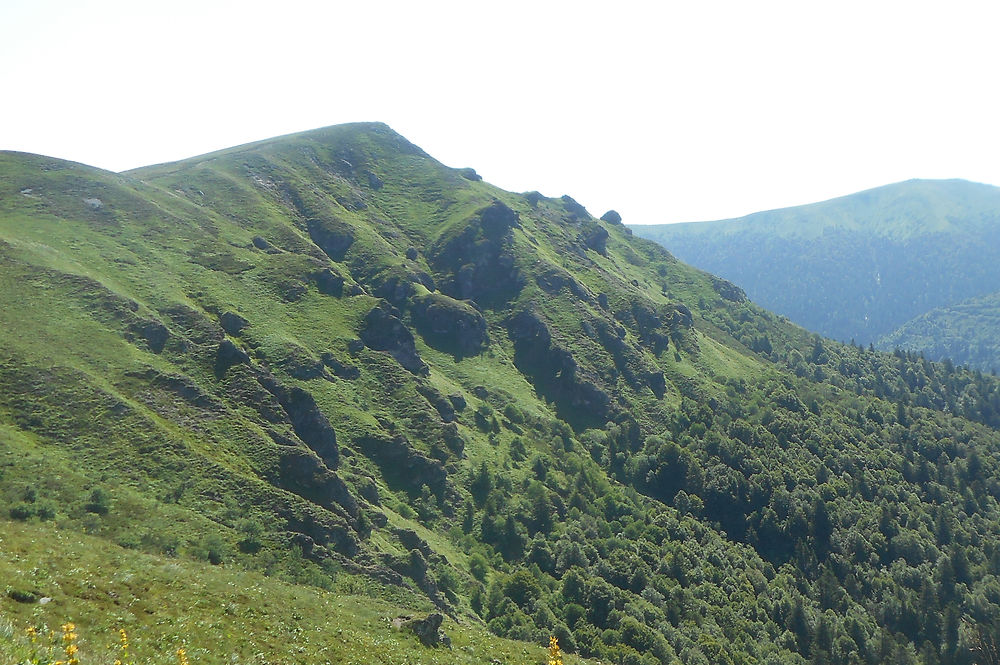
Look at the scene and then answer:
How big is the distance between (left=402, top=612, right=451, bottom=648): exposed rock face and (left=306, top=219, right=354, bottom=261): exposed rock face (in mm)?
146724

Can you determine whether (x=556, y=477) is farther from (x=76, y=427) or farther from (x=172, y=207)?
(x=172, y=207)

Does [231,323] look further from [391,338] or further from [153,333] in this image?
[391,338]

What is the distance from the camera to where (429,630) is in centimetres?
5731

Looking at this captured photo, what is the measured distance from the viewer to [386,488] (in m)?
117

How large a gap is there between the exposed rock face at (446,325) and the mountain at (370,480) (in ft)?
3.11

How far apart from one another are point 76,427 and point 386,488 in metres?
55.8

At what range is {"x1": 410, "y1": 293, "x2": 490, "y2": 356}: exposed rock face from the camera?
595 feet

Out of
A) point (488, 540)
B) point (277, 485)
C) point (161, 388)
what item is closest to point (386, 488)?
point (488, 540)

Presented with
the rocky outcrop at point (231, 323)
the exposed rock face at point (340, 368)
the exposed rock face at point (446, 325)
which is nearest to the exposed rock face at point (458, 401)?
the exposed rock face at point (340, 368)

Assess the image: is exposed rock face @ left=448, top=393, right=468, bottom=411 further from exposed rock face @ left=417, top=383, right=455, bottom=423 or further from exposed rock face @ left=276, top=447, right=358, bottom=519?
exposed rock face @ left=276, top=447, right=358, bottom=519

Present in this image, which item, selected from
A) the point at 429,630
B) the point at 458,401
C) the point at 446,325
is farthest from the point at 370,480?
the point at 446,325

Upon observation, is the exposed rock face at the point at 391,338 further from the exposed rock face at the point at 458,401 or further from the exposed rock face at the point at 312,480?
the exposed rock face at the point at 312,480

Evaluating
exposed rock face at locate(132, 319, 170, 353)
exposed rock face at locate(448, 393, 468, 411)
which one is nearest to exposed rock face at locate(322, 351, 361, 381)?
exposed rock face at locate(448, 393, 468, 411)

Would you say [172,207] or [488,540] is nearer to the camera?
[488,540]
